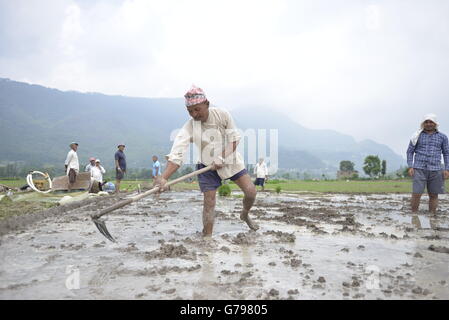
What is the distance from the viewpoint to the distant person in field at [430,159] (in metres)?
6.50

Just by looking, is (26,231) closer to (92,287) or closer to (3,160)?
(92,287)

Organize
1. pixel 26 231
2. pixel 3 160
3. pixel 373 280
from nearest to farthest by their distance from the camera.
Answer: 1. pixel 373 280
2. pixel 26 231
3. pixel 3 160

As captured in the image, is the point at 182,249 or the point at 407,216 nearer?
the point at 182,249

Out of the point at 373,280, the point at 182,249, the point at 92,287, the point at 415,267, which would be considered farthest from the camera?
the point at 182,249

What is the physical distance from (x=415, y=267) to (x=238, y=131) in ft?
7.64

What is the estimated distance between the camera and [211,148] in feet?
13.9

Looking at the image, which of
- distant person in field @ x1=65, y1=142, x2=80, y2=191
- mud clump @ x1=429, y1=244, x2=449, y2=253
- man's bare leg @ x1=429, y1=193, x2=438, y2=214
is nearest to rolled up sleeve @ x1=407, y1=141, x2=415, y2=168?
man's bare leg @ x1=429, y1=193, x2=438, y2=214

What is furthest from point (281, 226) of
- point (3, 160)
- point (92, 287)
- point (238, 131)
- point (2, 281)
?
point (3, 160)

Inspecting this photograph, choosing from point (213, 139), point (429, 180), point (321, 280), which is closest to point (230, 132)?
point (213, 139)

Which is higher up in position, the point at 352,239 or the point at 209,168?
the point at 209,168

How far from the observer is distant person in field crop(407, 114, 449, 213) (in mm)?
6504

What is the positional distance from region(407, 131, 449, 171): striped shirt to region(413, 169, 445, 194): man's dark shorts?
3.6 inches

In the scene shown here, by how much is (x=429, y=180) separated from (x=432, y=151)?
21.3 inches

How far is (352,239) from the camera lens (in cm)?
434
